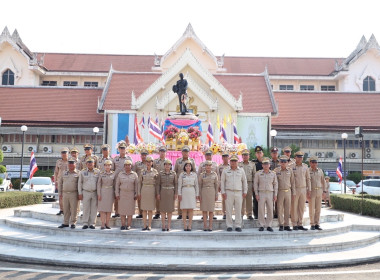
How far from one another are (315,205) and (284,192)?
1040mm

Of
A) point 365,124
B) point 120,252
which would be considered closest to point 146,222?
point 120,252

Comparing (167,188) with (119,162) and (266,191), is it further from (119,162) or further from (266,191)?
(266,191)

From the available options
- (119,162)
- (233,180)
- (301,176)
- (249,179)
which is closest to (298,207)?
(301,176)

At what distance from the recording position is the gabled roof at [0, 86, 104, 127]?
116ft

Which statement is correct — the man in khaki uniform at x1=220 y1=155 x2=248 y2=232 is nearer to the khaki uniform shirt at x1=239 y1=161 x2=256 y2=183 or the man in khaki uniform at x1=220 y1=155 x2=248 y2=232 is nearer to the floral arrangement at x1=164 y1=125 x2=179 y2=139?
the khaki uniform shirt at x1=239 y1=161 x2=256 y2=183

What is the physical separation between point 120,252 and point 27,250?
217 cm

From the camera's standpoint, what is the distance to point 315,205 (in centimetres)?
1132

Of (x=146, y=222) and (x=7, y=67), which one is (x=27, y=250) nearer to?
(x=146, y=222)

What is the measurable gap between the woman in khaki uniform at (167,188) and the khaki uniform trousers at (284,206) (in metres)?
2.67

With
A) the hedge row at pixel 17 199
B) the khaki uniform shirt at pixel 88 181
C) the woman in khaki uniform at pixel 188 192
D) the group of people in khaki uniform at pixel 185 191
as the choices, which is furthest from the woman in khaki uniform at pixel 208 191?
the hedge row at pixel 17 199

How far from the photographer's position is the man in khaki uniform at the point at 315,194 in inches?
441

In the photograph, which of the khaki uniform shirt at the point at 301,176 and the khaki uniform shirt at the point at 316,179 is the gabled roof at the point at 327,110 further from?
the khaki uniform shirt at the point at 301,176

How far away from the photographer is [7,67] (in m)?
46.4

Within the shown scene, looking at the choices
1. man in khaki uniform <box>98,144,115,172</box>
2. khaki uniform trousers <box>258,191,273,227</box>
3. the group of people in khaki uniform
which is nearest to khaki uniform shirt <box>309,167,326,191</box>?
the group of people in khaki uniform
